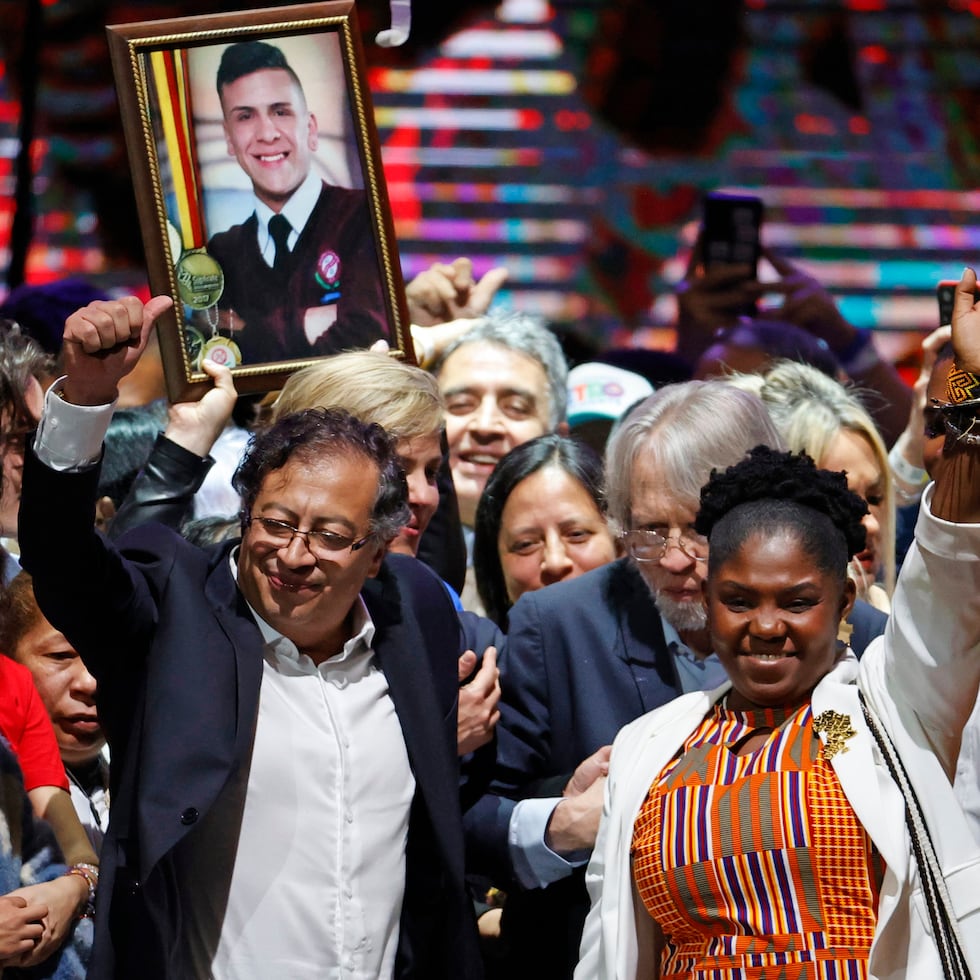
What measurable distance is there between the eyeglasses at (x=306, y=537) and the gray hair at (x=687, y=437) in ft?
2.60

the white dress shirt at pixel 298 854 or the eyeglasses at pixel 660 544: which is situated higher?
the eyeglasses at pixel 660 544

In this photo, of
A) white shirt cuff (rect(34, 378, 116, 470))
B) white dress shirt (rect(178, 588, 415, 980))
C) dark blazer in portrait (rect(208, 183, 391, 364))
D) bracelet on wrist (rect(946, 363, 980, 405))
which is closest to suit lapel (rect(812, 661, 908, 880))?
bracelet on wrist (rect(946, 363, 980, 405))

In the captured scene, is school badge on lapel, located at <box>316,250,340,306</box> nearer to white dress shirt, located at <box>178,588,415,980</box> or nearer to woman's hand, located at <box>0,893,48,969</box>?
white dress shirt, located at <box>178,588,415,980</box>

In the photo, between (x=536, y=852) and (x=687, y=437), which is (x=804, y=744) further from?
(x=687, y=437)

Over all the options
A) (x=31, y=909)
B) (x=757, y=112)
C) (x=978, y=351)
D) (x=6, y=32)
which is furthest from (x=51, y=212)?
(x=978, y=351)

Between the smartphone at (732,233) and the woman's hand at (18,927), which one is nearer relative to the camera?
the woman's hand at (18,927)

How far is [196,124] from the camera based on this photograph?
386 centimetres

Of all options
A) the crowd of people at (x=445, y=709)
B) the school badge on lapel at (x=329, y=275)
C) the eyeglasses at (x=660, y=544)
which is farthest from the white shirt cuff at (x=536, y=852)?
the school badge on lapel at (x=329, y=275)

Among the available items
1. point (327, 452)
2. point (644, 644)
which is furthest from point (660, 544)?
point (327, 452)

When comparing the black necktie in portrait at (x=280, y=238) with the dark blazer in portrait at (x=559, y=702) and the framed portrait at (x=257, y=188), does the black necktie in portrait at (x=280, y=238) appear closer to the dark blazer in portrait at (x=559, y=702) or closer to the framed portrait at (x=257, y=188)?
the framed portrait at (x=257, y=188)

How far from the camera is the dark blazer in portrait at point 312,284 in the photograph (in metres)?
3.89

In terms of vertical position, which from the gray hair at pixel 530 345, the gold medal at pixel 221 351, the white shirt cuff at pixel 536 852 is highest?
the gold medal at pixel 221 351

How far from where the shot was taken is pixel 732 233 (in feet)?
18.1

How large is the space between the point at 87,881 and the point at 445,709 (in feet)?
2.33
